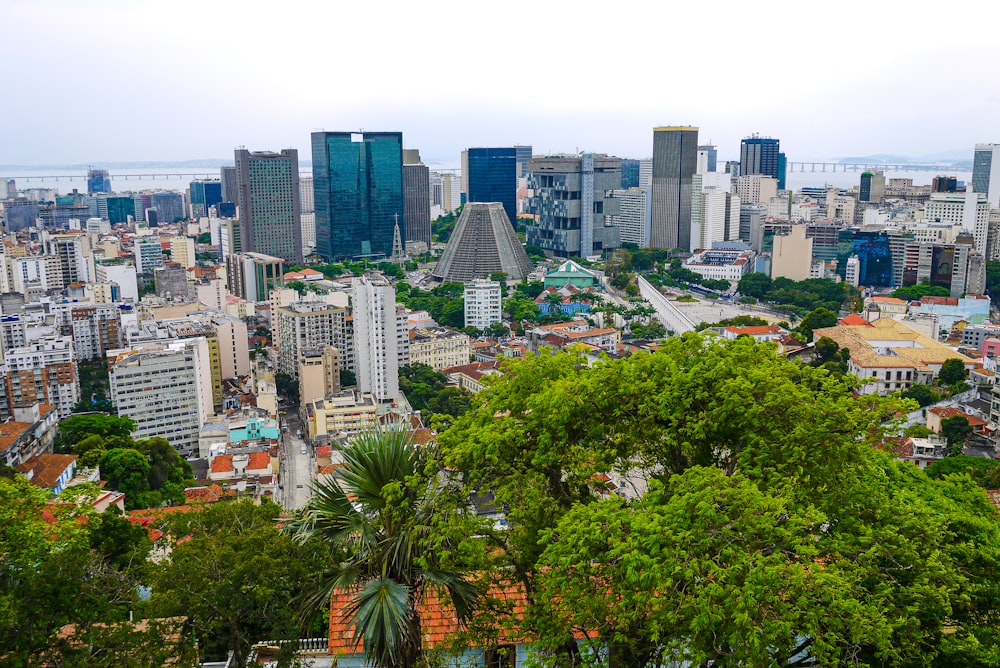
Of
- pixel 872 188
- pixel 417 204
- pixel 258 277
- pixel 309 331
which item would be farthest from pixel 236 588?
pixel 872 188

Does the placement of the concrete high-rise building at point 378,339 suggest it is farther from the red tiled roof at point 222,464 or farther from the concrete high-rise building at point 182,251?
the concrete high-rise building at point 182,251

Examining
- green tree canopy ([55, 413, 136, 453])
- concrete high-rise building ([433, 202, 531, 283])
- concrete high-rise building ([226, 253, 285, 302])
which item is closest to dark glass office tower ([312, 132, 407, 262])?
concrete high-rise building ([433, 202, 531, 283])

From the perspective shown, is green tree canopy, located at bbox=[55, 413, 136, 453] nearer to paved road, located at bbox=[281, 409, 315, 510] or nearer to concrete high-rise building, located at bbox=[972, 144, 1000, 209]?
paved road, located at bbox=[281, 409, 315, 510]

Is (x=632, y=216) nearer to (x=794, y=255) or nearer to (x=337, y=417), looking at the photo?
(x=794, y=255)

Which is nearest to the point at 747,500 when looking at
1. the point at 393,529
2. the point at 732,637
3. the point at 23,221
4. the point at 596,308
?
the point at 732,637

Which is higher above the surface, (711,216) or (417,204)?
(417,204)
